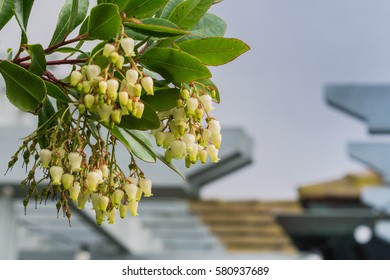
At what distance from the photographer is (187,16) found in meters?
0.97

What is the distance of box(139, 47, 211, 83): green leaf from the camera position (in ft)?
2.96

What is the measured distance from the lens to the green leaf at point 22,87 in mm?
915

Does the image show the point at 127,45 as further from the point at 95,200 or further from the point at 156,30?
the point at 95,200

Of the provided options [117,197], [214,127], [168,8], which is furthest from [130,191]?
[168,8]

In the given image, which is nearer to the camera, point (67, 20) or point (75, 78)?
point (75, 78)

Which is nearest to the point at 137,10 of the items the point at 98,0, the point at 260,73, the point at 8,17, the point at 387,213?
the point at 98,0

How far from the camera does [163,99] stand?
96 cm

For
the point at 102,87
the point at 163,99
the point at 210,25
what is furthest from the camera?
the point at 210,25

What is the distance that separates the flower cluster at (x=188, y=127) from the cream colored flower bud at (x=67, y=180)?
0.37ft

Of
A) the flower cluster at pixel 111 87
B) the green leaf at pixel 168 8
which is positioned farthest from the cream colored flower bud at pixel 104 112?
the green leaf at pixel 168 8

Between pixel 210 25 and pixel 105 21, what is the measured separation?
20cm

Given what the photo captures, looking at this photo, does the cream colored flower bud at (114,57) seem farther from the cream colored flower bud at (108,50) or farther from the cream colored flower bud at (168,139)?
the cream colored flower bud at (168,139)

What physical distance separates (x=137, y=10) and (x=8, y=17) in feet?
0.61

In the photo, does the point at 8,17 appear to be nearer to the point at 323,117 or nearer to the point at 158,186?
the point at 158,186
